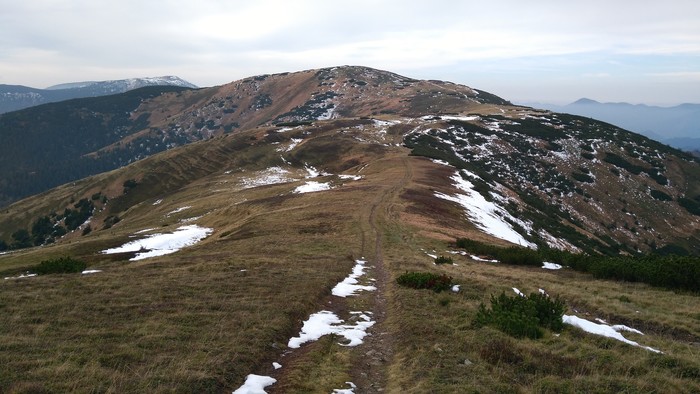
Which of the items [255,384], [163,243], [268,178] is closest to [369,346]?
[255,384]

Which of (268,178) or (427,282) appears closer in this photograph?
(427,282)

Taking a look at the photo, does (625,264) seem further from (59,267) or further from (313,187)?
(313,187)

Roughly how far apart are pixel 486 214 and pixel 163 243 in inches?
1423

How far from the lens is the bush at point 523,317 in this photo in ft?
38.7

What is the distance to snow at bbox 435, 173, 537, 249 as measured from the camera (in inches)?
1755

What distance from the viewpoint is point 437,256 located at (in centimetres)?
2811

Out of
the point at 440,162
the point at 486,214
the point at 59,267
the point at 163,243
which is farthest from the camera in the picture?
the point at 440,162

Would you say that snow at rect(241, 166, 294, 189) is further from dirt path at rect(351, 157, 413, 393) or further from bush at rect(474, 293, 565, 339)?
bush at rect(474, 293, 565, 339)

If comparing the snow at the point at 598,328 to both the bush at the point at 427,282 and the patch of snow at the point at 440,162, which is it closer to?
the bush at the point at 427,282

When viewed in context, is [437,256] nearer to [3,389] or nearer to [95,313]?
[95,313]

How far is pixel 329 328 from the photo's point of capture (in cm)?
1353

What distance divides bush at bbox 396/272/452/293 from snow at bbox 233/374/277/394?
9728mm

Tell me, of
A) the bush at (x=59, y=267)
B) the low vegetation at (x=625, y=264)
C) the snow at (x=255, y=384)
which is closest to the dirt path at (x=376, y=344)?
the snow at (x=255, y=384)

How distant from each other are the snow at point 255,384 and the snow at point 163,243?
1071 inches
